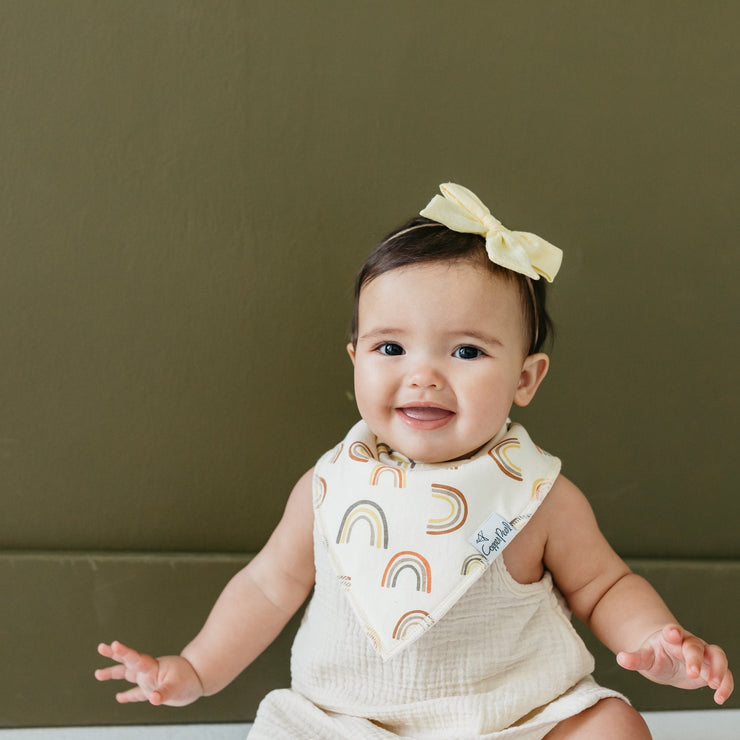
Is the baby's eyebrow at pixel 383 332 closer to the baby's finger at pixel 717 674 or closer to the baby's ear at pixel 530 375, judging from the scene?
the baby's ear at pixel 530 375

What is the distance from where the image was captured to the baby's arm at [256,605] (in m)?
0.99

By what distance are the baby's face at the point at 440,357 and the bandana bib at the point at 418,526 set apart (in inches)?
1.3

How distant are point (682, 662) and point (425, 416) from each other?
1.11 ft

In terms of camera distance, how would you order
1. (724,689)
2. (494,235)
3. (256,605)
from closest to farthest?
(724,689) → (494,235) → (256,605)

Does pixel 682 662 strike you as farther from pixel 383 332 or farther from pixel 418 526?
pixel 383 332

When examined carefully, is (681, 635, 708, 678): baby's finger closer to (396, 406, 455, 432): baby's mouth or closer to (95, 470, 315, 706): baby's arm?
(396, 406, 455, 432): baby's mouth

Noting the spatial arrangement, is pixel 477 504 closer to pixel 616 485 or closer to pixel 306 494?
pixel 306 494

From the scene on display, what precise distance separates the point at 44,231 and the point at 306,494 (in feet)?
1.48

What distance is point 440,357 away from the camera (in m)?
0.90

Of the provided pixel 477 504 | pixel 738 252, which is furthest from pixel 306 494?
pixel 738 252

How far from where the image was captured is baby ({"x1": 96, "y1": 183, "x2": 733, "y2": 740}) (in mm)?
887

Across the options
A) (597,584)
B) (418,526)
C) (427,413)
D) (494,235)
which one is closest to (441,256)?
(494,235)

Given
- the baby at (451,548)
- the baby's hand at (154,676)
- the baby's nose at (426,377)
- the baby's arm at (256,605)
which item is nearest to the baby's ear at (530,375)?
the baby at (451,548)

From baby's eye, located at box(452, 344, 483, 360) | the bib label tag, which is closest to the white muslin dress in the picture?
the bib label tag
